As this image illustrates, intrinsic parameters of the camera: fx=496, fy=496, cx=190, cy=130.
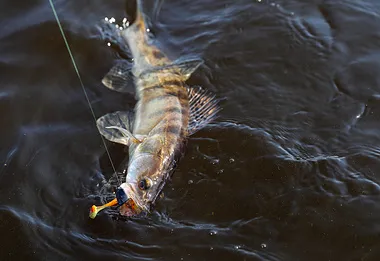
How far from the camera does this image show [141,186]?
3.70m

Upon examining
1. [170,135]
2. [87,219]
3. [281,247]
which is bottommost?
[281,247]

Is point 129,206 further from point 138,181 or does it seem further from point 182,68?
point 182,68

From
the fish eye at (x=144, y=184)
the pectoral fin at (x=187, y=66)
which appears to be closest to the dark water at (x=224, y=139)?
the pectoral fin at (x=187, y=66)

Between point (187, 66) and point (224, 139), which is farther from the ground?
point (187, 66)

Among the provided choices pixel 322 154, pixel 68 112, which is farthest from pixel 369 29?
pixel 68 112

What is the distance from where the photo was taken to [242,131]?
4512 millimetres

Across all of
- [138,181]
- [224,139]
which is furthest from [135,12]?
[138,181]

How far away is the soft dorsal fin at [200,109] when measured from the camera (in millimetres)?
4371

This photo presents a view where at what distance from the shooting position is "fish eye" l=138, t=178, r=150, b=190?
3699 mm

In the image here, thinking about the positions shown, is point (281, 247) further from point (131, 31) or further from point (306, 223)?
point (131, 31)

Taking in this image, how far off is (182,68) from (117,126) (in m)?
1.01

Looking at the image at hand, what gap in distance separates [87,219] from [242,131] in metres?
1.59

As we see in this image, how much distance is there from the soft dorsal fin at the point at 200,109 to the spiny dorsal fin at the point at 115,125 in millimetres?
581

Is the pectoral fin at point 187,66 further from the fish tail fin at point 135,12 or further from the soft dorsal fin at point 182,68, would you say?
the fish tail fin at point 135,12
